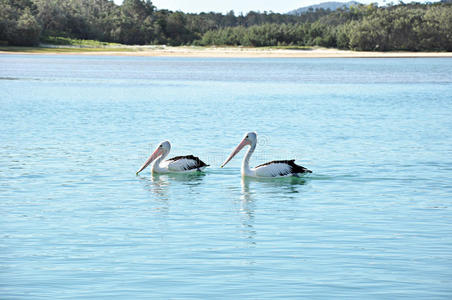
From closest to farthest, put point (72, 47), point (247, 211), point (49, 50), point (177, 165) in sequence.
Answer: point (247, 211), point (177, 165), point (49, 50), point (72, 47)

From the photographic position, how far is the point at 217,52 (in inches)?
4087

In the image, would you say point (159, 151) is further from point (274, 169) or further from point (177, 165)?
point (274, 169)

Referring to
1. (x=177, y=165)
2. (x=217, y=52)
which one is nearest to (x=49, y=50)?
(x=217, y=52)

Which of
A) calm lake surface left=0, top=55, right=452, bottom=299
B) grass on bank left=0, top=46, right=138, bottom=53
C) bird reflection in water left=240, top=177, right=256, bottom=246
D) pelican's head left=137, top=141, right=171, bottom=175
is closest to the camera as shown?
calm lake surface left=0, top=55, right=452, bottom=299

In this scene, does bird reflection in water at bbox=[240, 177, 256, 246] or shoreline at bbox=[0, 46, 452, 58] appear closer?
bird reflection in water at bbox=[240, 177, 256, 246]

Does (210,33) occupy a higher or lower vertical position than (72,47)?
higher

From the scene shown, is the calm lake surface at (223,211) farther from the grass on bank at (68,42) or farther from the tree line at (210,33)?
the grass on bank at (68,42)

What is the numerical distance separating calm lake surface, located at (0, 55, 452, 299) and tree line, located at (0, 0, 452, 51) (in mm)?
79405

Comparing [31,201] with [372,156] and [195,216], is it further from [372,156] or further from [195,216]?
[372,156]

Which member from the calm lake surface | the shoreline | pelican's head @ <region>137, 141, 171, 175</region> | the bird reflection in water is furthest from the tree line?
the bird reflection in water

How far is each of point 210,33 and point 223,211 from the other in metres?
107

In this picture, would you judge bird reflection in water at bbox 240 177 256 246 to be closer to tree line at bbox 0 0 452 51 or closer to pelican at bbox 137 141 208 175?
pelican at bbox 137 141 208 175

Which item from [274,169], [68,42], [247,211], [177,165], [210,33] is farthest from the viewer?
[210,33]

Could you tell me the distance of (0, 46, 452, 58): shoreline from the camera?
97688 mm
